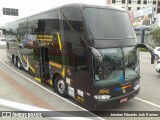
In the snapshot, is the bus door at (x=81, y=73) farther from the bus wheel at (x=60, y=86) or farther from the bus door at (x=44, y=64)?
the bus door at (x=44, y=64)

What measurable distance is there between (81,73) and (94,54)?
775 millimetres

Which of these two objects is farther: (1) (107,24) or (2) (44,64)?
(2) (44,64)

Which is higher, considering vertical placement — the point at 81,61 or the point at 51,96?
the point at 81,61

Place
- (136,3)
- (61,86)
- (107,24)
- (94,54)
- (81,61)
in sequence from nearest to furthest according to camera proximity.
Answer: (94,54) → (81,61) → (107,24) → (61,86) → (136,3)

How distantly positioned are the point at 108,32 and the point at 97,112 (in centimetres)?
248

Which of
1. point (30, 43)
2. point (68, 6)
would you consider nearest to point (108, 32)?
point (68, 6)

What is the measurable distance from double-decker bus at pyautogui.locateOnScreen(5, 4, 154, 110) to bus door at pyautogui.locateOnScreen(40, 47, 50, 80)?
1007 millimetres

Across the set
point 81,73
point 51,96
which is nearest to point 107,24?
point 81,73

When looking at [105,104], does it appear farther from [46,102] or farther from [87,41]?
[46,102]

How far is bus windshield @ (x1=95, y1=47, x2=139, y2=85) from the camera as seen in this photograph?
17.7 ft

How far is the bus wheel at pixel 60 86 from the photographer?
7.05m

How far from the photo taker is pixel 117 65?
564 centimetres

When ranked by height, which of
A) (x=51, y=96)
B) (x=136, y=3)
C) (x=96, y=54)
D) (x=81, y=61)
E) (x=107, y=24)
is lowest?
(x=51, y=96)

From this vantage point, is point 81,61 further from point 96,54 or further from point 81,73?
point 96,54
